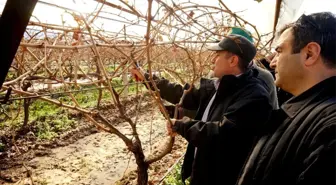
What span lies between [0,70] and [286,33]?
1158 mm

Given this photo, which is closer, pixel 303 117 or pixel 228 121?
pixel 303 117

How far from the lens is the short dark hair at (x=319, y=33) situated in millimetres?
1097

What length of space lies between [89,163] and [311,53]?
6.12 m

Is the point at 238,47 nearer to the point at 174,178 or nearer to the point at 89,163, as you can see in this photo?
the point at 174,178

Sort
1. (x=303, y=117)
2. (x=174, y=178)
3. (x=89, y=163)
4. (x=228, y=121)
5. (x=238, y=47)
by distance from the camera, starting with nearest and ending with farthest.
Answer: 1. (x=303, y=117)
2. (x=228, y=121)
3. (x=238, y=47)
4. (x=174, y=178)
5. (x=89, y=163)

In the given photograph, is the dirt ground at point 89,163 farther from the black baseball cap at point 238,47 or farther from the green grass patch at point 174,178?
the black baseball cap at point 238,47

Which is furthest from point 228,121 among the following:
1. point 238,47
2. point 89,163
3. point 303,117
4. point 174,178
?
point 89,163

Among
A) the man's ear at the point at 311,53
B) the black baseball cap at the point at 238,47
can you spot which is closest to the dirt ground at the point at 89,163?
the black baseball cap at the point at 238,47

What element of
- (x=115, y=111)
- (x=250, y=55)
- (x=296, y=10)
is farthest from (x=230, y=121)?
(x=115, y=111)

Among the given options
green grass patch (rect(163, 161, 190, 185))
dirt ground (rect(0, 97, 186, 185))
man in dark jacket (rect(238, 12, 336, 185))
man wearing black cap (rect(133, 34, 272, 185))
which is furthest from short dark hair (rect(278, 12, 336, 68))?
dirt ground (rect(0, 97, 186, 185))

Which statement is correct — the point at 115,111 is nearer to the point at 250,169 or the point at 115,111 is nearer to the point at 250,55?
the point at 250,55

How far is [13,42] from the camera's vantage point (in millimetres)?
481

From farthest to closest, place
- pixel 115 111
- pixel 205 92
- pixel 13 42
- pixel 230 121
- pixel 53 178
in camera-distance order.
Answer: pixel 115 111, pixel 53 178, pixel 205 92, pixel 230 121, pixel 13 42

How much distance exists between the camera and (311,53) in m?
1.13
